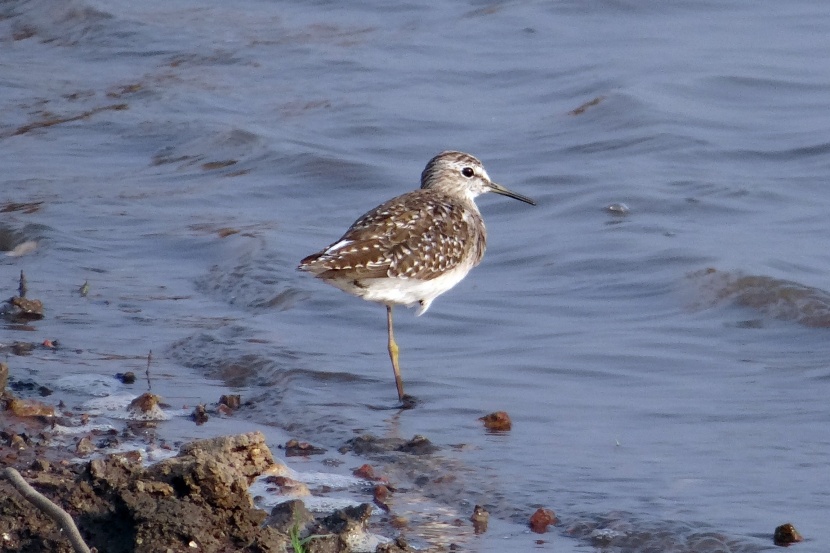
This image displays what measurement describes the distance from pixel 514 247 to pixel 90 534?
5866 millimetres

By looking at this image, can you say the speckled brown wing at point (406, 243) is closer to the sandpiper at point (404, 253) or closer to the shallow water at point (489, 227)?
the sandpiper at point (404, 253)

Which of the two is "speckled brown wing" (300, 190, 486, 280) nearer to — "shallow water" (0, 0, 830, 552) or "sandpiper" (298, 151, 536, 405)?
"sandpiper" (298, 151, 536, 405)

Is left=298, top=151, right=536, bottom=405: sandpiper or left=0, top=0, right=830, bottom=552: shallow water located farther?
A: left=298, top=151, right=536, bottom=405: sandpiper

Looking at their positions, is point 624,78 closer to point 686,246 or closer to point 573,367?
point 686,246

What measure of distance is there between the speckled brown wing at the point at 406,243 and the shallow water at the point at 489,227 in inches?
23.9

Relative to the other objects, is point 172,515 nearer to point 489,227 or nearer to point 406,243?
point 406,243

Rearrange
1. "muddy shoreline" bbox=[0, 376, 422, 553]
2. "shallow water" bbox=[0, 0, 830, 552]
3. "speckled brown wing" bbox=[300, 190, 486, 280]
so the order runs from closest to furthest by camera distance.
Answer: "muddy shoreline" bbox=[0, 376, 422, 553]
"shallow water" bbox=[0, 0, 830, 552]
"speckled brown wing" bbox=[300, 190, 486, 280]

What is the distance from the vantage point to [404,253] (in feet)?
23.4

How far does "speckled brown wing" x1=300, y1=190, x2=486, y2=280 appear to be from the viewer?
22.5 ft

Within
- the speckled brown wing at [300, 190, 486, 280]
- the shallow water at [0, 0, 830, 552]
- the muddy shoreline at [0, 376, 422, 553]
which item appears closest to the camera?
the muddy shoreline at [0, 376, 422, 553]

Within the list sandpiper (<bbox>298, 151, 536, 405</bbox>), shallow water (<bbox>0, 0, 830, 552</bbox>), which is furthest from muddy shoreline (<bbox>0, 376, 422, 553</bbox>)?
sandpiper (<bbox>298, 151, 536, 405</bbox>)

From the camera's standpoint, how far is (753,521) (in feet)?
17.3

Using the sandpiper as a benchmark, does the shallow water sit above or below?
below

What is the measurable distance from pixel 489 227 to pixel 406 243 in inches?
128
